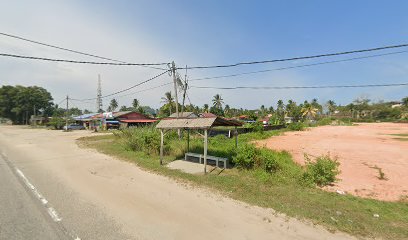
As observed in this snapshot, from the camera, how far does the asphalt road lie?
5.25 m

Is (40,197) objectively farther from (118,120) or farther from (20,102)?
(20,102)

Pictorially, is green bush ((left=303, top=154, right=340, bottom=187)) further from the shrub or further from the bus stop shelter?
the bus stop shelter

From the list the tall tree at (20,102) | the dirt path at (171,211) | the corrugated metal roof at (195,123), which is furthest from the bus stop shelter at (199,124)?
the tall tree at (20,102)

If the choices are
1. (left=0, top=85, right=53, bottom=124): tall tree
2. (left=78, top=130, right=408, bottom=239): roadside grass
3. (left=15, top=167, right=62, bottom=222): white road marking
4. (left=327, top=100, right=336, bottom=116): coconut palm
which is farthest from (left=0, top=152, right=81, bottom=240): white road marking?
(left=327, top=100, right=336, bottom=116): coconut palm

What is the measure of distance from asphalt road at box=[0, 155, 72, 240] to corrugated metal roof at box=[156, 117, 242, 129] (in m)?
6.64

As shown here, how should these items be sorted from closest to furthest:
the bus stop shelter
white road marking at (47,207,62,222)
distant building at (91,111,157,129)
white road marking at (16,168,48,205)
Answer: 1. white road marking at (47,207,62,222)
2. white road marking at (16,168,48,205)
3. the bus stop shelter
4. distant building at (91,111,157,129)

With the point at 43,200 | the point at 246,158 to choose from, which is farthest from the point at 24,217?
the point at 246,158

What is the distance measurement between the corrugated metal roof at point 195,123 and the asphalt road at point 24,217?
261 inches

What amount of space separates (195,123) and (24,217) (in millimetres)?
7625

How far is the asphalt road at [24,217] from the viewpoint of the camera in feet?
17.2

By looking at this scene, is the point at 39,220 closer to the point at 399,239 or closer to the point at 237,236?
the point at 237,236

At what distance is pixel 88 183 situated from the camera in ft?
30.9

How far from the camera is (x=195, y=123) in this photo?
40.2ft

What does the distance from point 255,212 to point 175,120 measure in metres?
8.00
